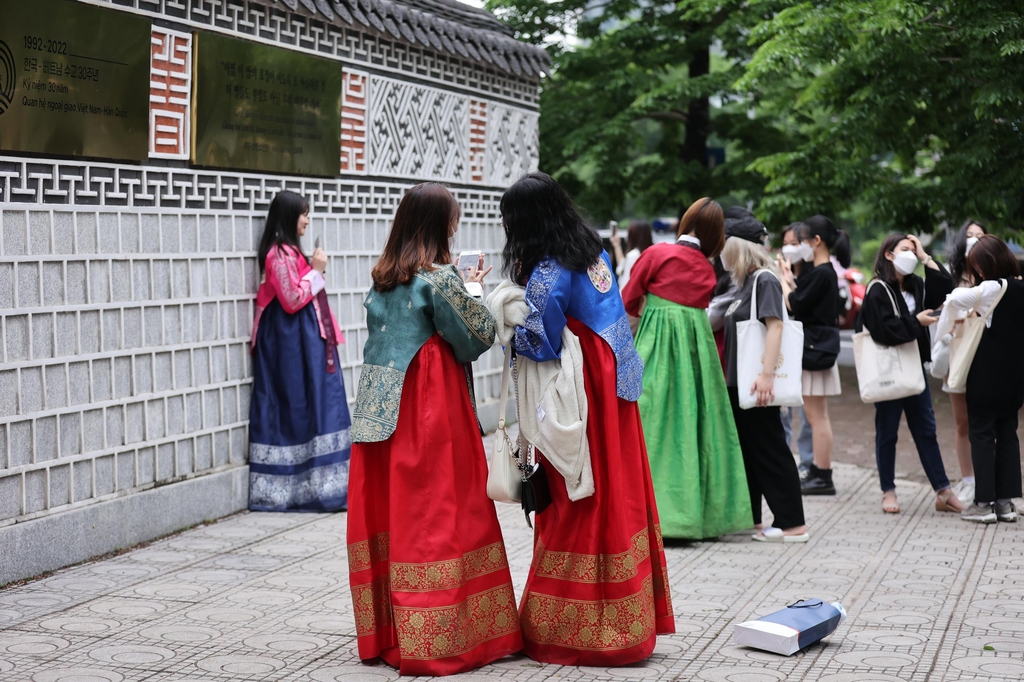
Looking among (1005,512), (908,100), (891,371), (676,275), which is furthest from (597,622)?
(908,100)

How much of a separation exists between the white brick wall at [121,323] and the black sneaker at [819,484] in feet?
12.3

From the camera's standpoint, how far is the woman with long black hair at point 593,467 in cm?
457

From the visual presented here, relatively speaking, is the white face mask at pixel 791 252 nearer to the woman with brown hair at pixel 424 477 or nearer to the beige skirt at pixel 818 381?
the beige skirt at pixel 818 381

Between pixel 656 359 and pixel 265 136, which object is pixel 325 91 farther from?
pixel 656 359

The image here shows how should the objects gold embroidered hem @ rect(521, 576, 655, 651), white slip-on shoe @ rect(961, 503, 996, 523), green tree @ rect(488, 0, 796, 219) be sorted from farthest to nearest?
1. green tree @ rect(488, 0, 796, 219)
2. white slip-on shoe @ rect(961, 503, 996, 523)
3. gold embroidered hem @ rect(521, 576, 655, 651)

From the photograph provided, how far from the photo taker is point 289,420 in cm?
762

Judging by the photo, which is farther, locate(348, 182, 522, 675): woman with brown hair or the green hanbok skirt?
the green hanbok skirt

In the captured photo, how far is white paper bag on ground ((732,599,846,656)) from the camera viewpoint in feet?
15.7

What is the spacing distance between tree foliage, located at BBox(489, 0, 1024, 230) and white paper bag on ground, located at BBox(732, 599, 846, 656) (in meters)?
6.78

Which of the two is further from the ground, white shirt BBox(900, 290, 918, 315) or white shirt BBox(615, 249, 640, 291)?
white shirt BBox(615, 249, 640, 291)

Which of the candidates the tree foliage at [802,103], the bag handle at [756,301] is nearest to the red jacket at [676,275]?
the bag handle at [756,301]

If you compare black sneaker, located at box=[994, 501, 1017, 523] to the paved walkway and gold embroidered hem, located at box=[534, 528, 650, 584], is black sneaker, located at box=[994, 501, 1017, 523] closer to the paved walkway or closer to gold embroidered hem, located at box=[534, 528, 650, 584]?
the paved walkway

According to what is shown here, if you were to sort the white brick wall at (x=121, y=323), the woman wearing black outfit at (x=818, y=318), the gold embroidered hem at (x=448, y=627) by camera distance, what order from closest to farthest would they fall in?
the gold embroidered hem at (x=448, y=627), the white brick wall at (x=121, y=323), the woman wearing black outfit at (x=818, y=318)

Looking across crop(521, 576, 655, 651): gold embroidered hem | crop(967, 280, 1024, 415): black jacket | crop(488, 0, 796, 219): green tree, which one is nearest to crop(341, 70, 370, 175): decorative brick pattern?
crop(967, 280, 1024, 415): black jacket
